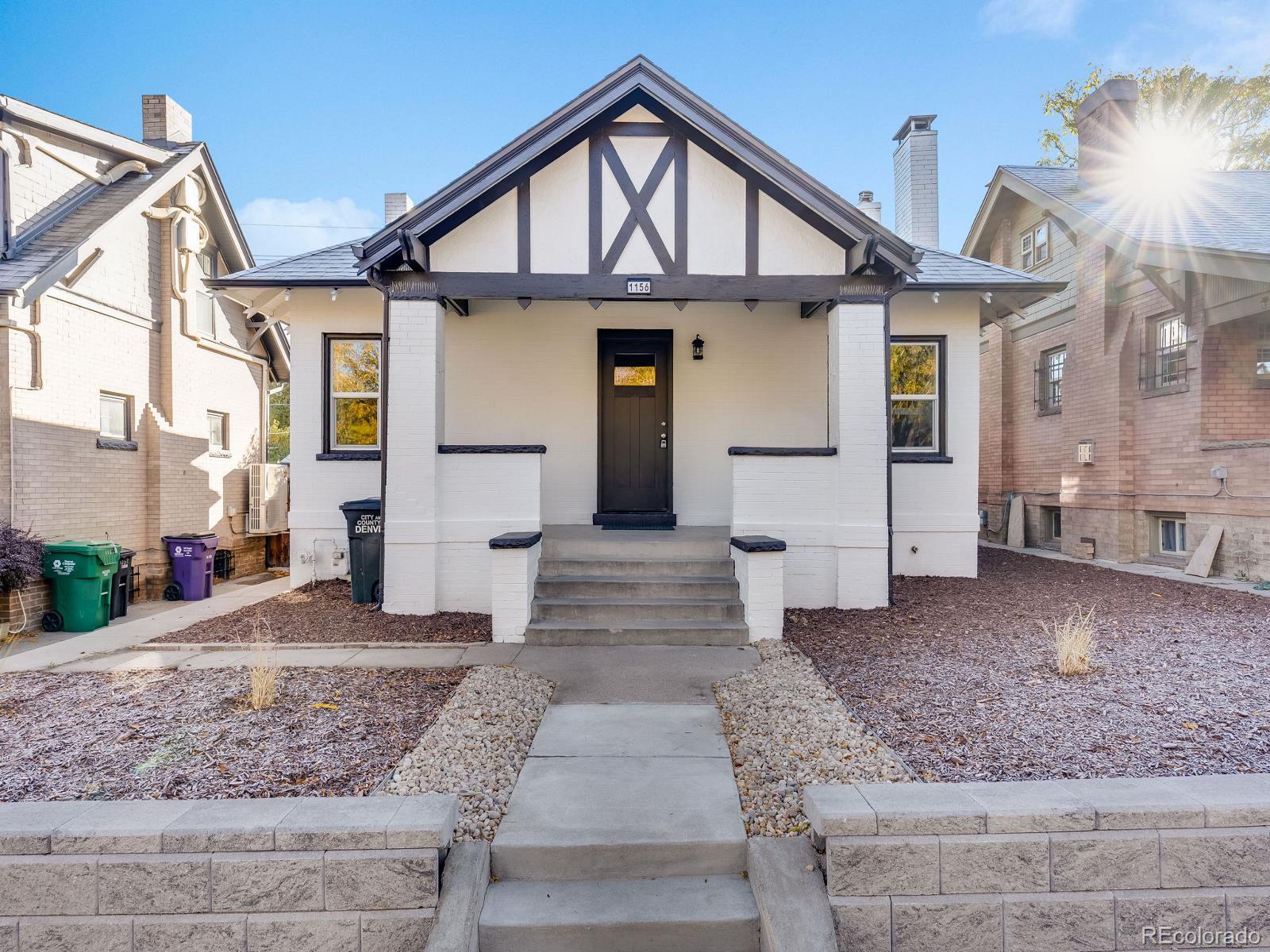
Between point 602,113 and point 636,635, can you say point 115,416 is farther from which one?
point 636,635

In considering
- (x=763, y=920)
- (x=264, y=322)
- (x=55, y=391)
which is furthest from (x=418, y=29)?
(x=763, y=920)

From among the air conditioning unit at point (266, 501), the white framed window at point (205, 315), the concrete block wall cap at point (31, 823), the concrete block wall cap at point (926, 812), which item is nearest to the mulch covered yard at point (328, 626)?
the concrete block wall cap at point (31, 823)

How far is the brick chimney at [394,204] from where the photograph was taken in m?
10.3

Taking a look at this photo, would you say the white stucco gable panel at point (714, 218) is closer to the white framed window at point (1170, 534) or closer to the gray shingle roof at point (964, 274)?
the gray shingle roof at point (964, 274)

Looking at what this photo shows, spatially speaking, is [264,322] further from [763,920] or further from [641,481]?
[763,920]

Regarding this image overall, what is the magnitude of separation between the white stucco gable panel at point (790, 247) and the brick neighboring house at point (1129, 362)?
3.94m

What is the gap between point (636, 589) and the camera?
6309 mm

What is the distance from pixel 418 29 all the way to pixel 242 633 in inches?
435

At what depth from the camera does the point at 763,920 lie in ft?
8.10

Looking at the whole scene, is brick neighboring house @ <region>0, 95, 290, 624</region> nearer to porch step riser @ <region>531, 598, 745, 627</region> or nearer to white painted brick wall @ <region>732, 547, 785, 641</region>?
porch step riser @ <region>531, 598, 745, 627</region>

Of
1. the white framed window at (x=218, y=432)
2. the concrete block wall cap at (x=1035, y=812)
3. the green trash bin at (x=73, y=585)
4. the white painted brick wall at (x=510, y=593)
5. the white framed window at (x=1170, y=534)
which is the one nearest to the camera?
the concrete block wall cap at (x=1035, y=812)

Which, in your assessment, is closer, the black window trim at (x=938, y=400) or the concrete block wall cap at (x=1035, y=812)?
the concrete block wall cap at (x=1035, y=812)

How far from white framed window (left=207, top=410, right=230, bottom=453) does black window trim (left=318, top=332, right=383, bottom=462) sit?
3.73m

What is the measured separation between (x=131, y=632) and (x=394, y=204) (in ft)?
23.3
